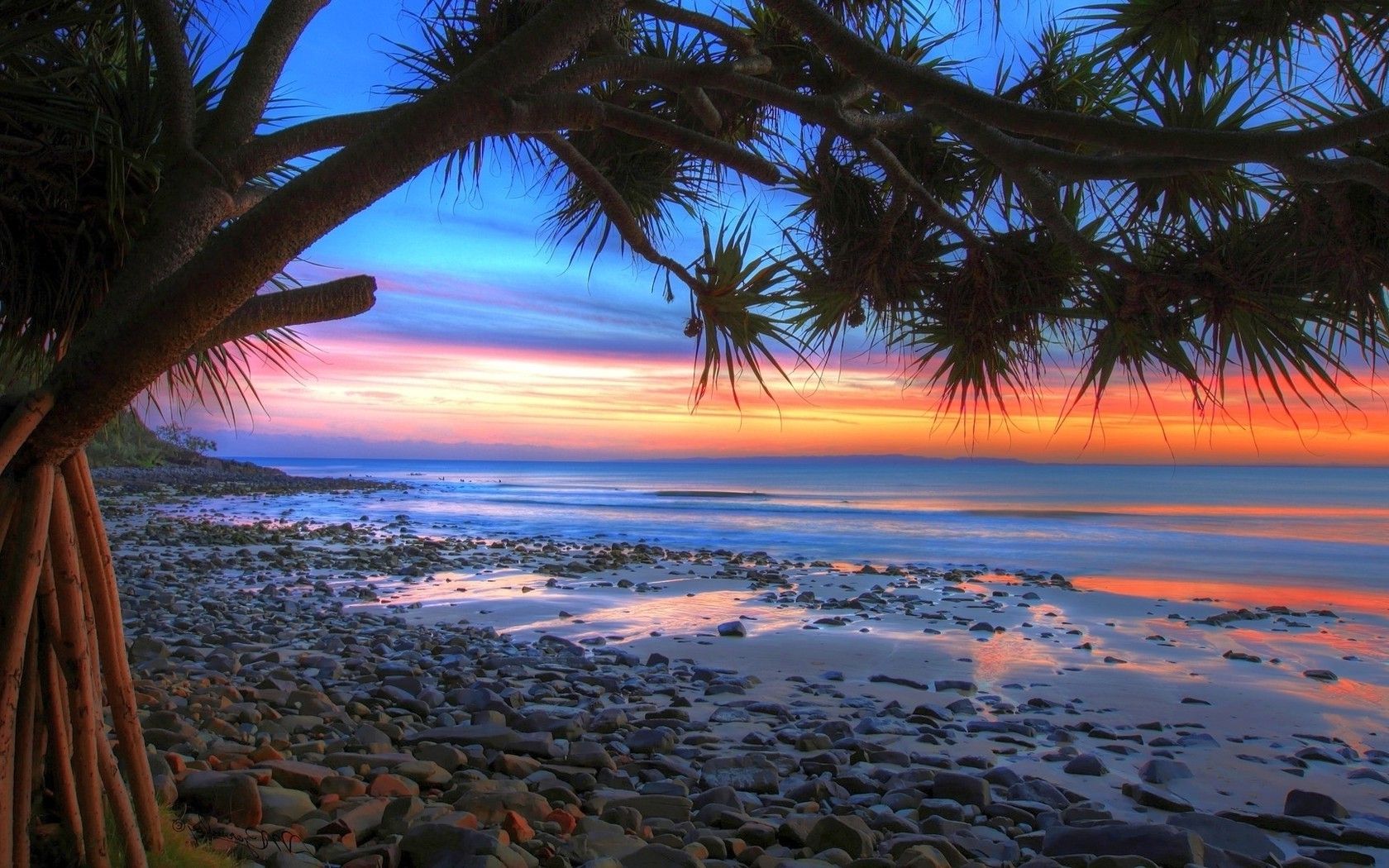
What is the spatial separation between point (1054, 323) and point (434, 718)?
139 inches

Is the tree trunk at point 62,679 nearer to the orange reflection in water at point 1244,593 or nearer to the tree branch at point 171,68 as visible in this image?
the tree branch at point 171,68

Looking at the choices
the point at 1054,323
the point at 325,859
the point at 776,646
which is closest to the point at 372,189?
the point at 325,859

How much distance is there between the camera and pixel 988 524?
20.2m

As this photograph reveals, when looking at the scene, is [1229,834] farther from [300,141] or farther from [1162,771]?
[300,141]

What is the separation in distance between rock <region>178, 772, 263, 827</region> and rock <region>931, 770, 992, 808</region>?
7.10 ft

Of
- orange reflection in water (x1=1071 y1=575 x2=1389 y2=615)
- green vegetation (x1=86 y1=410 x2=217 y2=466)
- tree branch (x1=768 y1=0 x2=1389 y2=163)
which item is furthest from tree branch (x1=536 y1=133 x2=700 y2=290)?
green vegetation (x1=86 y1=410 x2=217 y2=466)

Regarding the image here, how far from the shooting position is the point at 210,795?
2.27 m

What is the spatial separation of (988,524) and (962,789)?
18136mm

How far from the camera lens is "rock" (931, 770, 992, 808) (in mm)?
3000

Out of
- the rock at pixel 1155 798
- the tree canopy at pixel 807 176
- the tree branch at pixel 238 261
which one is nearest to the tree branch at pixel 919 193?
the tree canopy at pixel 807 176

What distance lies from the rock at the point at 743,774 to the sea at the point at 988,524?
29.1ft

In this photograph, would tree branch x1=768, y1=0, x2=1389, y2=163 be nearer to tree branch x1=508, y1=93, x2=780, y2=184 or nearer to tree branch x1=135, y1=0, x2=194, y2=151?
tree branch x1=508, y1=93, x2=780, y2=184

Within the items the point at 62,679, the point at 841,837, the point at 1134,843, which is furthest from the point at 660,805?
the point at 62,679

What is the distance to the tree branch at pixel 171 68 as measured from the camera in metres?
2.06
